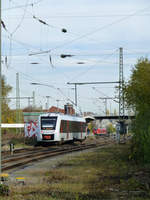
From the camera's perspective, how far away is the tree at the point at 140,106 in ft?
66.3

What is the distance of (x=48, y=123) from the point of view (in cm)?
3797

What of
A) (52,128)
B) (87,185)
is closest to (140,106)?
(87,185)

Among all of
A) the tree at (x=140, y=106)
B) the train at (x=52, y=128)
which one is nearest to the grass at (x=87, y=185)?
the tree at (x=140, y=106)

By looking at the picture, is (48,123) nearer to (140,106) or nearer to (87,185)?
(140,106)

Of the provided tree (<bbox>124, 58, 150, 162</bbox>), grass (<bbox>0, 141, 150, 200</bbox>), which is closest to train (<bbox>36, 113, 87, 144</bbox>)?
tree (<bbox>124, 58, 150, 162</bbox>)

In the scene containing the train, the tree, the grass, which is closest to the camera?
the grass

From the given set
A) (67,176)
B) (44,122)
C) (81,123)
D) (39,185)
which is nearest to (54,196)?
(39,185)

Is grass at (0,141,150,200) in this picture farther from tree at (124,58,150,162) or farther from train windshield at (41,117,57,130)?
train windshield at (41,117,57,130)

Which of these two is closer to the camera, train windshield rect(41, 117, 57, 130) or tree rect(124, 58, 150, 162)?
tree rect(124, 58, 150, 162)

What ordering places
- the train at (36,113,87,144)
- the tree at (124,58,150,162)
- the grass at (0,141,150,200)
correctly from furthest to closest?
1. the train at (36,113,87,144)
2. the tree at (124,58,150,162)
3. the grass at (0,141,150,200)

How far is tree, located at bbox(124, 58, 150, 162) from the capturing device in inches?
796

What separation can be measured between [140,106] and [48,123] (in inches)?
585

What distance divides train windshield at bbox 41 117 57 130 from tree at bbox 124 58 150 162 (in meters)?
7.30

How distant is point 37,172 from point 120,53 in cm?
2878
